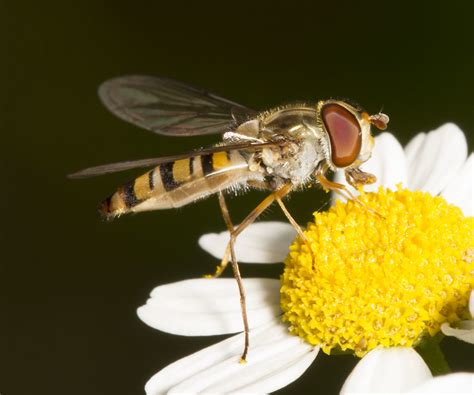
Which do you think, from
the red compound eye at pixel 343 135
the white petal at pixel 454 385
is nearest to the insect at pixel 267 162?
the red compound eye at pixel 343 135

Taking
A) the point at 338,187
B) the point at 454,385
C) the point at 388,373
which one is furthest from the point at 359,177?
the point at 454,385

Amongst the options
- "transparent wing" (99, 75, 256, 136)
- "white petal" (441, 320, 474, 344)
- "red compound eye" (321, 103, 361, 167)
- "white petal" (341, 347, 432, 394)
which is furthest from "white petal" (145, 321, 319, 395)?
"transparent wing" (99, 75, 256, 136)

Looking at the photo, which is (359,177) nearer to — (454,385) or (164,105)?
(164,105)

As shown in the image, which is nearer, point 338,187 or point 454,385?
point 454,385

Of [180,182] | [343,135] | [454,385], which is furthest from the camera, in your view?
[180,182]

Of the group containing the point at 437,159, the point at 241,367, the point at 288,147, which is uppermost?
the point at 288,147

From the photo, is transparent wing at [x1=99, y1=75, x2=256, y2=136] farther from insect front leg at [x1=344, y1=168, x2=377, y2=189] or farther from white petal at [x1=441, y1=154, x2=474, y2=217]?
white petal at [x1=441, y1=154, x2=474, y2=217]

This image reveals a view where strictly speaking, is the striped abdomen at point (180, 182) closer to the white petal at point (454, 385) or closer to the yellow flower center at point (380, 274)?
the yellow flower center at point (380, 274)
